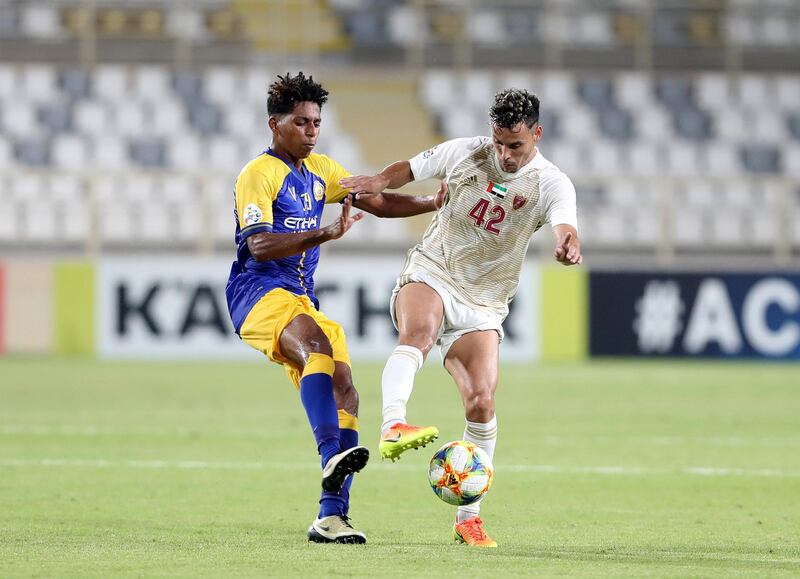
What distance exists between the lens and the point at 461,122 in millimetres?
24188

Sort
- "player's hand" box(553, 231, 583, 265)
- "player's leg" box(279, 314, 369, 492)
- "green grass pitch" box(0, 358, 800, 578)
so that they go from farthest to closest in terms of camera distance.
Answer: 1. "player's leg" box(279, 314, 369, 492)
2. "player's hand" box(553, 231, 583, 265)
3. "green grass pitch" box(0, 358, 800, 578)

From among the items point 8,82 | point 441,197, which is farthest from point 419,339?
point 8,82

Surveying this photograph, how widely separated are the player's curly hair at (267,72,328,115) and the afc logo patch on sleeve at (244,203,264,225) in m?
0.48

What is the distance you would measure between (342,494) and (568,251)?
1492 mm

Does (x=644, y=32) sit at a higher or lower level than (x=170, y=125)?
higher

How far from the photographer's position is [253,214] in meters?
6.45

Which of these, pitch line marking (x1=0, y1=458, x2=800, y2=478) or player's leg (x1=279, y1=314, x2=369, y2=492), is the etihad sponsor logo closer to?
player's leg (x1=279, y1=314, x2=369, y2=492)

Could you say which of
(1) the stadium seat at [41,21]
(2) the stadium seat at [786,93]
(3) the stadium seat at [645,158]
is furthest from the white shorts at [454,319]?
(2) the stadium seat at [786,93]

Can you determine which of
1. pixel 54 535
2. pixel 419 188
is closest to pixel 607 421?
pixel 54 535

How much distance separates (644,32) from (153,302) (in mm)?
11313

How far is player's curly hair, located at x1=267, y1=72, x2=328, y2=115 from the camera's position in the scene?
6559 millimetres

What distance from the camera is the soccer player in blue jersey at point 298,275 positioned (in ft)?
20.7

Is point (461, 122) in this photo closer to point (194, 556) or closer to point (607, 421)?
point (607, 421)

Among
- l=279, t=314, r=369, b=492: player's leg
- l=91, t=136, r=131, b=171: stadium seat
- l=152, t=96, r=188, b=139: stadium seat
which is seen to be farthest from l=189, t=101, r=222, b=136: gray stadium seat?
l=279, t=314, r=369, b=492: player's leg
